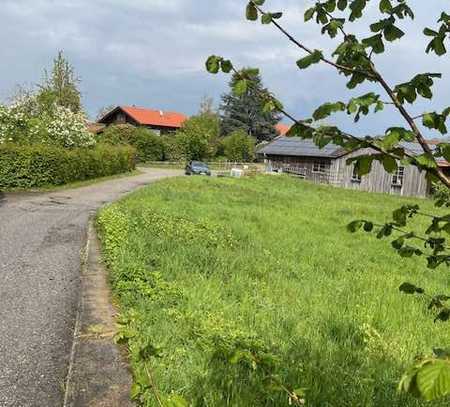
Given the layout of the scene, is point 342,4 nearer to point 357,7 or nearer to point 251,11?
point 357,7

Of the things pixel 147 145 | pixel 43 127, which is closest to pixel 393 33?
pixel 43 127

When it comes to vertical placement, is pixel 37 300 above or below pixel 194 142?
below

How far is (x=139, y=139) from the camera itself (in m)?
59.1

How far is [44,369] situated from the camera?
475 centimetres

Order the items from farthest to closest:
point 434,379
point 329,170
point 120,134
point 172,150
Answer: point 172,150 → point 120,134 → point 329,170 → point 434,379

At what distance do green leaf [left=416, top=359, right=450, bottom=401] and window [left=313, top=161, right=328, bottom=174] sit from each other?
152 ft

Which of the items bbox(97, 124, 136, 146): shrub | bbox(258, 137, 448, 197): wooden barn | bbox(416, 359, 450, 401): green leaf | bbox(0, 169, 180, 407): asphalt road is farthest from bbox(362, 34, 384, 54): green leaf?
bbox(97, 124, 136, 146): shrub

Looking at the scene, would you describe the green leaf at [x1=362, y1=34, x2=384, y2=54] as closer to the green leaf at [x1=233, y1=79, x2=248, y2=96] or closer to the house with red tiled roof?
the green leaf at [x1=233, y1=79, x2=248, y2=96]

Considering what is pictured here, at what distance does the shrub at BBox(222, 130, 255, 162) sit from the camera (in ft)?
228

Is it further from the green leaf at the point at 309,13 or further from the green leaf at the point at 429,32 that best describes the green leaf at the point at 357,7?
the green leaf at the point at 429,32

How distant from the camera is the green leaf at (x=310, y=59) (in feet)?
6.49

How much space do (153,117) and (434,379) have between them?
81.0 metres

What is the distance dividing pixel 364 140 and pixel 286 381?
2918 mm

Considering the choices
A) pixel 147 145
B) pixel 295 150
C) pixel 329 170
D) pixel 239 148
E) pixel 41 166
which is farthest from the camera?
pixel 239 148
